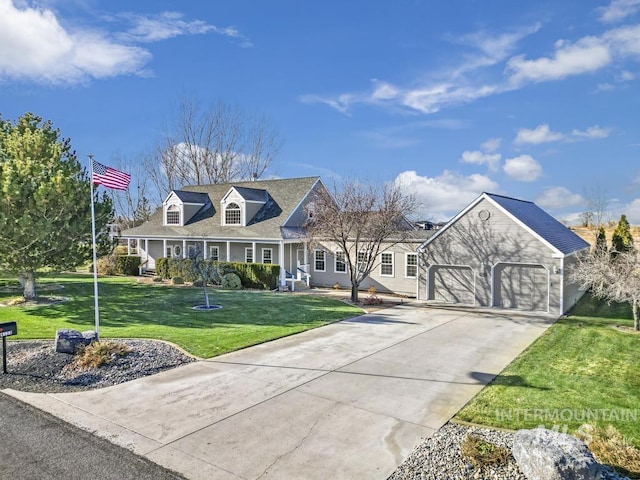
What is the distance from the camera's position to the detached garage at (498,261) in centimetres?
1800

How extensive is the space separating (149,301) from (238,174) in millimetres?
29077

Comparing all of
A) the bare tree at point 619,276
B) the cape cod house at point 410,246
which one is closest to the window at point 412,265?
the cape cod house at point 410,246

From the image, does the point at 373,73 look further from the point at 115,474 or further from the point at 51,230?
the point at 115,474

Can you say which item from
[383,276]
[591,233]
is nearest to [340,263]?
[383,276]

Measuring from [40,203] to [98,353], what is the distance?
33.9 feet

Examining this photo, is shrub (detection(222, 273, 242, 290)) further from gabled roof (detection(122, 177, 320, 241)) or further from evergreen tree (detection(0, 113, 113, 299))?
evergreen tree (detection(0, 113, 113, 299))

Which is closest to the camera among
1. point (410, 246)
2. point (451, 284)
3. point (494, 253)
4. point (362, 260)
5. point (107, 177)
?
point (107, 177)

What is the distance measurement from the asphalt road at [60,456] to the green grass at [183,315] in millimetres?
4442

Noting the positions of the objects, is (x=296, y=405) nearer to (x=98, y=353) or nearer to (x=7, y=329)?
(x=98, y=353)

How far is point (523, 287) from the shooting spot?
734 inches

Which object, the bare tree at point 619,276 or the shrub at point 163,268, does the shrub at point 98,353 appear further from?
the shrub at point 163,268

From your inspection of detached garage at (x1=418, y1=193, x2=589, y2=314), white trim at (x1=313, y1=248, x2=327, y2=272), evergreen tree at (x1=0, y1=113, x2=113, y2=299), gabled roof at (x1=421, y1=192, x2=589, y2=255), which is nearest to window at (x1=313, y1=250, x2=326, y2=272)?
white trim at (x1=313, y1=248, x2=327, y2=272)

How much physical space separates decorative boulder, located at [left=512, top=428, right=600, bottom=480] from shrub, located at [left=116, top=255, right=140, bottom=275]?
31505mm

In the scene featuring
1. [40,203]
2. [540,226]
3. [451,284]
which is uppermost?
[40,203]
